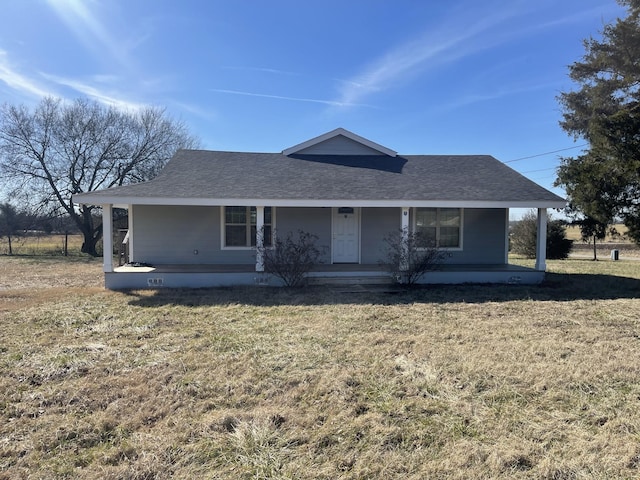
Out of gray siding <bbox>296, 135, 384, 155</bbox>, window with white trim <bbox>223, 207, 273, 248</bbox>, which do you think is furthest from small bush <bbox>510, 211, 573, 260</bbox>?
window with white trim <bbox>223, 207, 273, 248</bbox>

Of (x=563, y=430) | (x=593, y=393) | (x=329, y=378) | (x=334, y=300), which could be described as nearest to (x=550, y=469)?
(x=563, y=430)

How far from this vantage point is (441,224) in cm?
1277

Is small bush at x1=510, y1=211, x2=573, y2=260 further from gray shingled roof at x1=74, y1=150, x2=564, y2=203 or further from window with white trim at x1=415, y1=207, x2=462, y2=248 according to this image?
window with white trim at x1=415, y1=207, x2=462, y2=248

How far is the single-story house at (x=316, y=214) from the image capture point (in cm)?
1037

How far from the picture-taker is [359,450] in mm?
2979

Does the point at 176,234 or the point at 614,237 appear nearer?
the point at 176,234

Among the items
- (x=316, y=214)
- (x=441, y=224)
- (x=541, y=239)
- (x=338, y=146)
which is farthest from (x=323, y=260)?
(x=541, y=239)

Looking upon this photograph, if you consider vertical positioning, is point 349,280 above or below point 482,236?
below

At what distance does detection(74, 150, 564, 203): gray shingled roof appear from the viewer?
10.6 metres

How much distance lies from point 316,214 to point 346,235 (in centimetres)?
112

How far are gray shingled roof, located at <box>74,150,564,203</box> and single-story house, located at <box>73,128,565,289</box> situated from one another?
31 mm

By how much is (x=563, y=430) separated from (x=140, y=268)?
10.2 metres

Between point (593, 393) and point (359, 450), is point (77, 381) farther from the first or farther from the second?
point (593, 393)

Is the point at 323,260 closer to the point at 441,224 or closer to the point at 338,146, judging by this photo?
the point at 441,224
